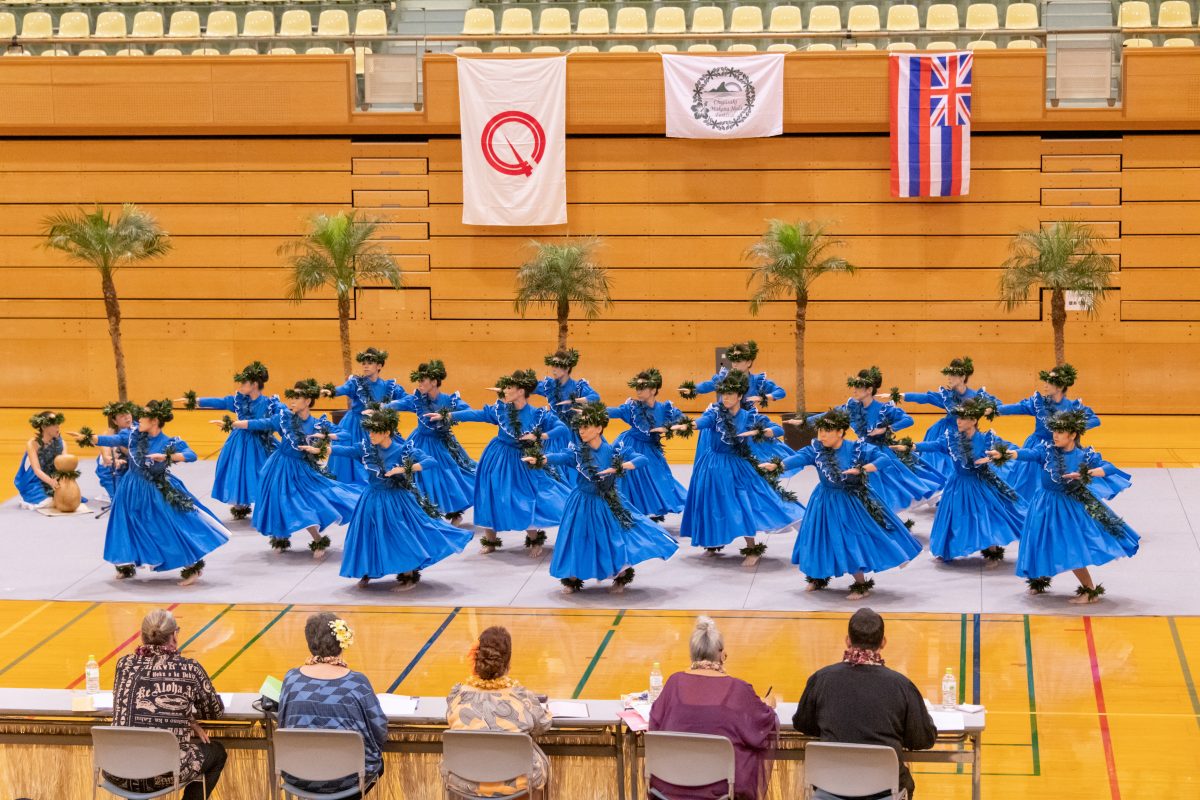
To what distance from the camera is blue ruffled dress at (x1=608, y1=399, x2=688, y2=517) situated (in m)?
14.3

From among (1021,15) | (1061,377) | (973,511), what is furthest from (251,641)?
(1021,15)

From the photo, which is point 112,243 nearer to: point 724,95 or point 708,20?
point 724,95

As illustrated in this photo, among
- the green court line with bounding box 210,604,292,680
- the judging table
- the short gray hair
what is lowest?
the green court line with bounding box 210,604,292,680

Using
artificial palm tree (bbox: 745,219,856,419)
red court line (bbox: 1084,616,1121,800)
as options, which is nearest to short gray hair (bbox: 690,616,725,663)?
red court line (bbox: 1084,616,1121,800)

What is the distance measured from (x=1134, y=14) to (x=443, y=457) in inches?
506

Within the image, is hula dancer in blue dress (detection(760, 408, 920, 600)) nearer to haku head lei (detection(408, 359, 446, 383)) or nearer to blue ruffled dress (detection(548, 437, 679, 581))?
blue ruffled dress (detection(548, 437, 679, 581))

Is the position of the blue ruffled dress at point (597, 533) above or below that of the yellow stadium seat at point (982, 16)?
below

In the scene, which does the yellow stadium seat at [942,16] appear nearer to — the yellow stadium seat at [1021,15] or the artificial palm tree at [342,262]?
the yellow stadium seat at [1021,15]

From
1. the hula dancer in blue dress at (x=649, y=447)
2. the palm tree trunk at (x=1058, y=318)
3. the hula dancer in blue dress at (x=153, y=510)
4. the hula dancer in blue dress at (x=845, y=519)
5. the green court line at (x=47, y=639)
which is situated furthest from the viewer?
the palm tree trunk at (x=1058, y=318)

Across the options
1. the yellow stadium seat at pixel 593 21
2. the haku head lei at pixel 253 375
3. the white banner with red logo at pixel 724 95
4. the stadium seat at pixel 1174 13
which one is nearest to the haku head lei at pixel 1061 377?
the haku head lei at pixel 253 375

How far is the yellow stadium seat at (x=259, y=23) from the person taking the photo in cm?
2280

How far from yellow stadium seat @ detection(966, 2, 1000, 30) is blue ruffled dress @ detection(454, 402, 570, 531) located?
441 inches

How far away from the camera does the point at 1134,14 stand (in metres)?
21.6

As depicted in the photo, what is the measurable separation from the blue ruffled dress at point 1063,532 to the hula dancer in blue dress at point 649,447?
11.8 ft
